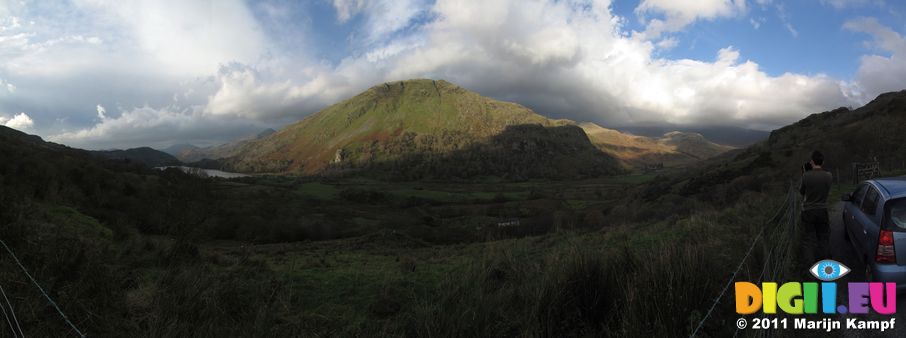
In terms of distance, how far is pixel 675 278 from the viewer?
15.2ft

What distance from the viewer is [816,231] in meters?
9.41

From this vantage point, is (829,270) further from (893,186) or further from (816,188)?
(816,188)

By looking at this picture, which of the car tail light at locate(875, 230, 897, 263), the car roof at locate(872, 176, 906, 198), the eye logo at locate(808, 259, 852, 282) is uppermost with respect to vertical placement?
the car roof at locate(872, 176, 906, 198)

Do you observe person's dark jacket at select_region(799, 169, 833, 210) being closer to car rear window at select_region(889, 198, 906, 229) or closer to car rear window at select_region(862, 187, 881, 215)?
car rear window at select_region(862, 187, 881, 215)

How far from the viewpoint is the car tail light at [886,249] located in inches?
228

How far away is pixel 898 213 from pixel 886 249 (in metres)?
0.67

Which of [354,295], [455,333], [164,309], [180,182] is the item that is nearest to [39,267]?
[164,309]

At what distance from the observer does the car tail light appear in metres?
5.79

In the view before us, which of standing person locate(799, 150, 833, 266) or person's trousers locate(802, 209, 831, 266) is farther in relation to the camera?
standing person locate(799, 150, 833, 266)

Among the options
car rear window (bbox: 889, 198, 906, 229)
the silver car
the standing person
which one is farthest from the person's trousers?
car rear window (bbox: 889, 198, 906, 229)

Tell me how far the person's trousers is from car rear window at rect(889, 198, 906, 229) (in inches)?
112

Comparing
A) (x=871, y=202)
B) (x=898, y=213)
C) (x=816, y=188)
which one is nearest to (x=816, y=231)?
(x=816, y=188)

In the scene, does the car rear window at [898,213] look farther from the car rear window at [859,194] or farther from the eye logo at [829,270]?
the car rear window at [859,194]

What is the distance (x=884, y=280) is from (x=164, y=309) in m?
10.1
